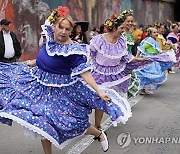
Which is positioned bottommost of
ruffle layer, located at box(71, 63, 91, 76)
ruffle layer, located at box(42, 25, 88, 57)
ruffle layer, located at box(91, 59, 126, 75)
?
ruffle layer, located at box(91, 59, 126, 75)

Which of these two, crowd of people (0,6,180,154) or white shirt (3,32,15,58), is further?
white shirt (3,32,15,58)

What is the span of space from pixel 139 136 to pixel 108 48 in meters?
1.29

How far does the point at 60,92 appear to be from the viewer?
4.29 m

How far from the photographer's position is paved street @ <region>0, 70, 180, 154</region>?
5.11 metres

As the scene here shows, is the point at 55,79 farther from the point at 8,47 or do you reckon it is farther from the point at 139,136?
the point at 8,47

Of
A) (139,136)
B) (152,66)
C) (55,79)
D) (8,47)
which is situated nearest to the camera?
(55,79)

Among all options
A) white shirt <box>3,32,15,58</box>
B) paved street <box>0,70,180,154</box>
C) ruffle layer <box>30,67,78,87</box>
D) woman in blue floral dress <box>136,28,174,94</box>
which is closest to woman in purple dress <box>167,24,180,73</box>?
woman in blue floral dress <box>136,28,174,94</box>

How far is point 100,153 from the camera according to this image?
A: 498 cm

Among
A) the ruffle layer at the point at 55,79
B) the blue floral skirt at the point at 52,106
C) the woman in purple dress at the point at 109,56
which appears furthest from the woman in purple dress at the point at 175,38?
the ruffle layer at the point at 55,79

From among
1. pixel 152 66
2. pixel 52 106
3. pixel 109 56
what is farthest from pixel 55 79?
pixel 152 66

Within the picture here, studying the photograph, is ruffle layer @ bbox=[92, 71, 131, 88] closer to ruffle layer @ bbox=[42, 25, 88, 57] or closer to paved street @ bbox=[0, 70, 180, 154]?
paved street @ bbox=[0, 70, 180, 154]

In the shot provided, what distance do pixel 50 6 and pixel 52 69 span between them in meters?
11.4

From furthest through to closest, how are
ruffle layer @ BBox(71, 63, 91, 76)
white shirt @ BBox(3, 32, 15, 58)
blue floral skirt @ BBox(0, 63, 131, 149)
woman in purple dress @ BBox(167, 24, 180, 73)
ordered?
woman in purple dress @ BBox(167, 24, 180, 73) < white shirt @ BBox(3, 32, 15, 58) < ruffle layer @ BBox(71, 63, 91, 76) < blue floral skirt @ BBox(0, 63, 131, 149)

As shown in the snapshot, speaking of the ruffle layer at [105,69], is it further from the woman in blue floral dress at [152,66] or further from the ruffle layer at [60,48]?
the woman in blue floral dress at [152,66]
